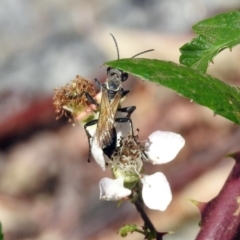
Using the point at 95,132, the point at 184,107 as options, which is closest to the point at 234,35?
the point at 95,132

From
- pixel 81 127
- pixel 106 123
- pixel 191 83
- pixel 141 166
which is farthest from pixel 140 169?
pixel 81 127

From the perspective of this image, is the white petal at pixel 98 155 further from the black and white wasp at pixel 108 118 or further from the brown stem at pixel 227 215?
the brown stem at pixel 227 215

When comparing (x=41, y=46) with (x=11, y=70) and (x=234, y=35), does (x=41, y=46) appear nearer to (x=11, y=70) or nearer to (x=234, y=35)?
(x=11, y=70)

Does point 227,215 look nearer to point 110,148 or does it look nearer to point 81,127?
point 110,148

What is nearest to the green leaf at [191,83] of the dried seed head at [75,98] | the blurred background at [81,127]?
the dried seed head at [75,98]

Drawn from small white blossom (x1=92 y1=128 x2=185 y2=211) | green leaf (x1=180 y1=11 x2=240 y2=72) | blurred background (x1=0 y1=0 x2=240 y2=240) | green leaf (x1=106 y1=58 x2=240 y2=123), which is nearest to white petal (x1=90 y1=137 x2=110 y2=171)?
small white blossom (x1=92 y1=128 x2=185 y2=211)

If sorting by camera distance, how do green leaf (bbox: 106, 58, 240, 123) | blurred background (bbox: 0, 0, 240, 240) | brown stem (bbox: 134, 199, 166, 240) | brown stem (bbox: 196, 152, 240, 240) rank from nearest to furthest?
green leaf (bbox: 106, 58, 240, 123)
brown stem (bbox: 196, 152, 240, 240)
brown stem (bbox: 134, 199, 166, 240)
blurred background (bbox: 0, 0, 240, 240)

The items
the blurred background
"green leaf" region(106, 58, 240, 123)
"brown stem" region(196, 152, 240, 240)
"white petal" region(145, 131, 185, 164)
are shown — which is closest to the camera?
"green leaf" region(106, 58, 240, 123)

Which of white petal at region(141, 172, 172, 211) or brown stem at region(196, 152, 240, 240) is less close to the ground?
white petal at region(141, 172, 172, 211)

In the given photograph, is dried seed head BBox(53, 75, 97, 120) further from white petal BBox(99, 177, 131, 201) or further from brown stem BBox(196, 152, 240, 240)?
brown stem BBox(196, 152, 240, 240)
